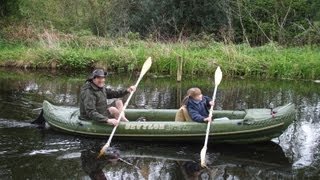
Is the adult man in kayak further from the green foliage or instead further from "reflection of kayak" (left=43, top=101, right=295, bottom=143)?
the green foliage

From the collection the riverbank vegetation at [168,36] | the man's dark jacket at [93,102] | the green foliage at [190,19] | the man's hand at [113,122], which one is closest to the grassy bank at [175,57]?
the riverbank vegetation at [168,36]

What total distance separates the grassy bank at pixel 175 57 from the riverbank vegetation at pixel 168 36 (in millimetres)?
27

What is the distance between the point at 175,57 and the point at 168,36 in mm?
4441

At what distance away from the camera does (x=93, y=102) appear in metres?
7.50

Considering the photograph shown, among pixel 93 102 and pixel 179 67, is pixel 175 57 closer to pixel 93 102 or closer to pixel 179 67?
pixel 179 67

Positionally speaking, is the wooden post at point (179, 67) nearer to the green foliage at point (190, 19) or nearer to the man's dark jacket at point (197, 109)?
the green foliage at point (190, 19)

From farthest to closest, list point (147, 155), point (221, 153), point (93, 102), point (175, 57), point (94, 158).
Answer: point (175, 57) → point (93, 102) → point (221, 153) → point (147, 155) → point (94, 158)

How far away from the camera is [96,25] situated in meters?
22.3

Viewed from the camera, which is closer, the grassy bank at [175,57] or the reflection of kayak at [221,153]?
the reflection of kayak at [221,153]

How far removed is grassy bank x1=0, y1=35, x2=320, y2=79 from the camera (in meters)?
14.7

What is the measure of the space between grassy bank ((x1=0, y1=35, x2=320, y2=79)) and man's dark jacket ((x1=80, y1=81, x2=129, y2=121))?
7.20 meters

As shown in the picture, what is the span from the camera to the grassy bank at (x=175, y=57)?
1470 centimetres

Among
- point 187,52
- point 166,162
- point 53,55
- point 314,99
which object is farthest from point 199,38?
point 166,162

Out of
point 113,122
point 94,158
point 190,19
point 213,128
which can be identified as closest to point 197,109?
point 213,128
